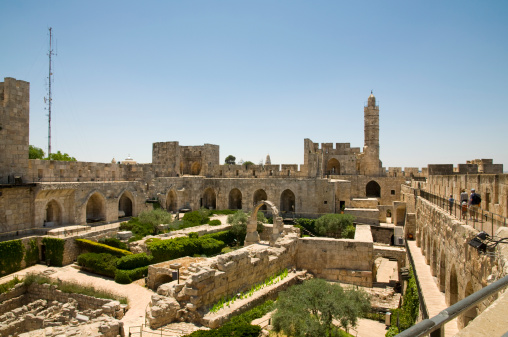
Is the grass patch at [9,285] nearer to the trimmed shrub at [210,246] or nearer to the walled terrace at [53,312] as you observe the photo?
the walled terrace at [53,312]

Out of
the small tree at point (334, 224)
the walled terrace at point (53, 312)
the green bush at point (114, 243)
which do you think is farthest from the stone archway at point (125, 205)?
the small tree at point (334, 224)

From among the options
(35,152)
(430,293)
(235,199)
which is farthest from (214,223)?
(35,152)

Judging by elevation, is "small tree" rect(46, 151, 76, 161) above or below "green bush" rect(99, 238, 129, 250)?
above

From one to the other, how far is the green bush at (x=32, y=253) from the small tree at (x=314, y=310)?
13.9m

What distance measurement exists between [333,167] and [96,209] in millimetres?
21616

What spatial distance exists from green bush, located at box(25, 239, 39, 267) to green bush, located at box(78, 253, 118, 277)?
8.00ft

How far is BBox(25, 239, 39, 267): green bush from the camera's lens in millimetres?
16938

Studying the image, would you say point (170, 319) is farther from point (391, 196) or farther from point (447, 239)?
point (391, 196)

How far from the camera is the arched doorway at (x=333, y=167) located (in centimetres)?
3319

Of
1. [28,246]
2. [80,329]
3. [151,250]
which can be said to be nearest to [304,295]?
[80,329]

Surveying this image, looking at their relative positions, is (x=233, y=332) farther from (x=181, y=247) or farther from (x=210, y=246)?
(x=210, y=246)

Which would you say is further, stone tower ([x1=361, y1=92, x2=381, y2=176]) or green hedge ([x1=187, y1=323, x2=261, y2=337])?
stone tower ([x1=361, y1=92, x2=381, y2=176])

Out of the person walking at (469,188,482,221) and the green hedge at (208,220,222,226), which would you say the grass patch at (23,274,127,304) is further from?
the person walking at (469,188,482,221)

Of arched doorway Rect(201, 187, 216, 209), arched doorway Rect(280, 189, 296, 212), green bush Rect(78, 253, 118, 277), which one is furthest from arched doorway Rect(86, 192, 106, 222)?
arched doorway Rect(280, 189, 296, 212)
